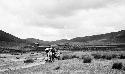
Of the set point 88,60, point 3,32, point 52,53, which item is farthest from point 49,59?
point 3,32

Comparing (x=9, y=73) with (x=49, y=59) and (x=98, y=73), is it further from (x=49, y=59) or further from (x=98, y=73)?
(x=49, y=59)

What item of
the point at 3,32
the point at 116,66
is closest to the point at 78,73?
the point at 116,66

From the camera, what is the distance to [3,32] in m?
157

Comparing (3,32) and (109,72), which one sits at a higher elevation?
(3,32)

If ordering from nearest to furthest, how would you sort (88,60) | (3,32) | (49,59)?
1. (88,60)
2. (49,59)
3. (3,32)

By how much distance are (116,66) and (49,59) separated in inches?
592

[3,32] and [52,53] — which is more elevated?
[3,32]

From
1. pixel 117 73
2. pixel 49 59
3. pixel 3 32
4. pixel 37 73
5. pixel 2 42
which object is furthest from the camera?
pixel 3 32

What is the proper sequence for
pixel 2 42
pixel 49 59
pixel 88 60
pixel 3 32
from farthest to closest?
pixel 3 32, pixel 2 42, pixel 49 59, pixel 88 60

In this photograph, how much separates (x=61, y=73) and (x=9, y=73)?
519cm

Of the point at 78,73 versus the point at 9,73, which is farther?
the point at 9,73

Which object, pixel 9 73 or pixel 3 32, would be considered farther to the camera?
pixel 3 32

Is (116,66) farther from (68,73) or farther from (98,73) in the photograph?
(68,73)

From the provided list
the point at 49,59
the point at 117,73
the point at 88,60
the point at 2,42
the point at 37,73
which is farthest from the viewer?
the point at 2,42
